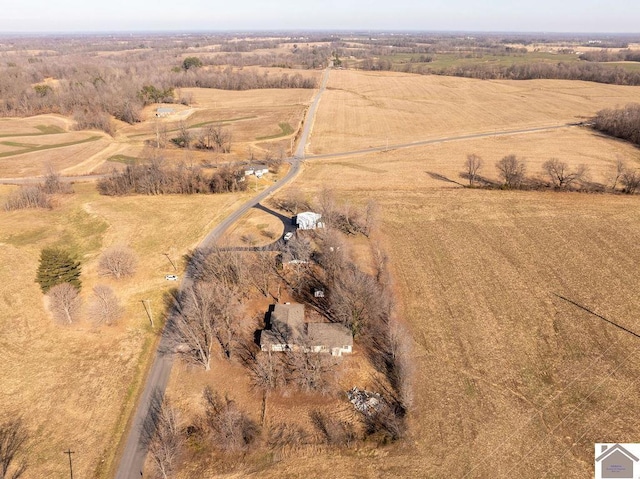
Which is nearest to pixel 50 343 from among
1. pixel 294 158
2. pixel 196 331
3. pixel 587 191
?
pixel 196 331

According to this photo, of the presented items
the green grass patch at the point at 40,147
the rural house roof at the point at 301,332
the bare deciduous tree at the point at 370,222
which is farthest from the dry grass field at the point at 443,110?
the rural house roof at the point at 301,332

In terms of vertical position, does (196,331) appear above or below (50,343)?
above

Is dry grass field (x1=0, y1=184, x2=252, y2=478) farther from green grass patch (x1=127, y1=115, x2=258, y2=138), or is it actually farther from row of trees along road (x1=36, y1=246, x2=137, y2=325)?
green grass patch (x1=127, y1=115, x2=258, y2=138)

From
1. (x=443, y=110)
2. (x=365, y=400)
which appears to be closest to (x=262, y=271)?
(x=365, y=400)

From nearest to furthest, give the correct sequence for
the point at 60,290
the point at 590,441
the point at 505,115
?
the point at 590,441, the point at 60,290, the point at 505,115

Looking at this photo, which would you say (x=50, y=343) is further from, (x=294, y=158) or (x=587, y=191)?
(x=587, y=191)

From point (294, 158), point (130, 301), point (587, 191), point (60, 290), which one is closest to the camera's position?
point (60, 290)

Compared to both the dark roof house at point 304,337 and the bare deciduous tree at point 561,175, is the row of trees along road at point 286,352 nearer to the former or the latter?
the dark roof house at point 304,337

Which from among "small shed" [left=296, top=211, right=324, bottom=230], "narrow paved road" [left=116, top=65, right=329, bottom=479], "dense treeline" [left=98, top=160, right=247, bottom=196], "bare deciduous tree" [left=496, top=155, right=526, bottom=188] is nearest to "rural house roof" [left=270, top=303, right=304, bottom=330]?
"narrow paved road" [left=116, top=65, right=329, bottom=479]
